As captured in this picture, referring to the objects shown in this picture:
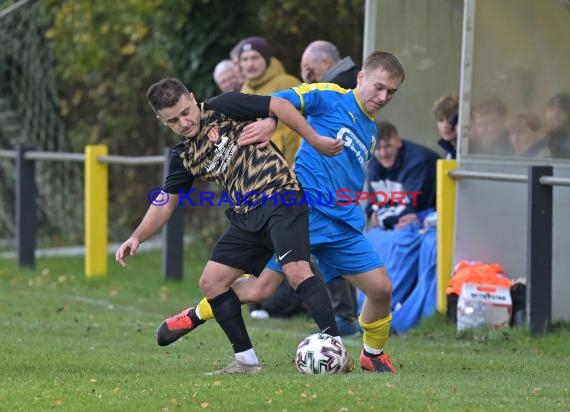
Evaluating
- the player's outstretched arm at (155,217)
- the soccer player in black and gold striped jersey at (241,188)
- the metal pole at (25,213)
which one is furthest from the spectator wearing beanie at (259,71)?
the metal pole at (25,213)

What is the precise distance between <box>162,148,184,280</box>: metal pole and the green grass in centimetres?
62

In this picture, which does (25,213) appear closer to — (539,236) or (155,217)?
(539,236)

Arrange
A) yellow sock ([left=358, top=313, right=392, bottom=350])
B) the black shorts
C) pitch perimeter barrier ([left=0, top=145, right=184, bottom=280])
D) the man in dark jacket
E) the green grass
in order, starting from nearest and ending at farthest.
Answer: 1. the green grass
2. the black shorts
3. yellow sock ([left=358, top=313, right=392, bottom=350])
4. the man in dark jacket
5. pitch perimeter barrier ([left=0, top=145, right=184, bottom=280])

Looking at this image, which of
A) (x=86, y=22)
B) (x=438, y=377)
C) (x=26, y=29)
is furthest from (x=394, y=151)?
(x=26, y=29)

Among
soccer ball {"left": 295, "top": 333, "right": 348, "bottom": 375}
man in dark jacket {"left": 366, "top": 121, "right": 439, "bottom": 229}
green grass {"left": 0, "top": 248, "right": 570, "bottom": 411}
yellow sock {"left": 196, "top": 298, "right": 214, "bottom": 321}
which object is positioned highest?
man in dark jacket {"left": 366, "top": 121, "right": 439, "bottom": 229}

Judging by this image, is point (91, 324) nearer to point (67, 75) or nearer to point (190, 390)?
point (190, 390)

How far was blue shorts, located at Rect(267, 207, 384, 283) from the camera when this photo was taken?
25.1 ft

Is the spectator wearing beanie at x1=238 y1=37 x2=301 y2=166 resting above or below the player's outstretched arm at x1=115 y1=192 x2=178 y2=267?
above

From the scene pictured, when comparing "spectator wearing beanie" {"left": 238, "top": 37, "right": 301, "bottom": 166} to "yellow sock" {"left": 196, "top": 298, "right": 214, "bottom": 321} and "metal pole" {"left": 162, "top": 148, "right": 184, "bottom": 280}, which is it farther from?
"yellow sock" {"left": 196, "top": 298, "right": 214, "bottom": 321}

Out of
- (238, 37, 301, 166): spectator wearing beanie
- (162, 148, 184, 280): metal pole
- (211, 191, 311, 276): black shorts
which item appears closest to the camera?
(211, 191, 311, 276): black shorts

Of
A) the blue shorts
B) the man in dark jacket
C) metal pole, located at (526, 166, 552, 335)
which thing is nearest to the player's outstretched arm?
the blue shorts

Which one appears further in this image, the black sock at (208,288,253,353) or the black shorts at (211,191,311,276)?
the black sock at (208,288,253,353)

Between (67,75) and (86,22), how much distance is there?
3.74 ft

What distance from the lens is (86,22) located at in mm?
18406
